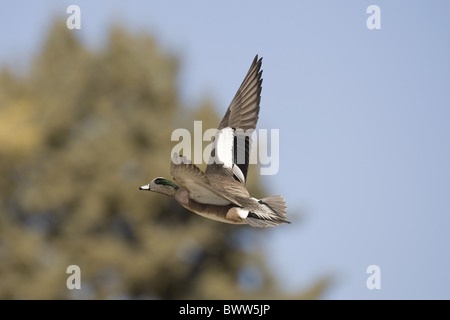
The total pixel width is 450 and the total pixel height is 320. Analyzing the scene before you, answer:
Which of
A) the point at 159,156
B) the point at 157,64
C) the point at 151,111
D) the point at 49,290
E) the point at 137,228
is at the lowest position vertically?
the point at 49,290

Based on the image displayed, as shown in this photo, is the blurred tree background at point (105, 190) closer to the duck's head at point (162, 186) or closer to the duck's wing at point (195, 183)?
the duck's head at point (162, 186)

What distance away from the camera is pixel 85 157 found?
9289 mm

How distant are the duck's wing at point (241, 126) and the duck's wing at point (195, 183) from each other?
450 millimetres

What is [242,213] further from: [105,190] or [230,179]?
[105,190]

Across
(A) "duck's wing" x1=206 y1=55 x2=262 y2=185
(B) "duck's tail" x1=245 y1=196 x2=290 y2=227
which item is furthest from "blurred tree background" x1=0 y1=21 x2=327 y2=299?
(B) "duck's tail" x1=245 y1=196 x2=290 y2=227

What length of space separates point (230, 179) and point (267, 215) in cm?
24

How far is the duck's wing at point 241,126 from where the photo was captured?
2801 millimetres

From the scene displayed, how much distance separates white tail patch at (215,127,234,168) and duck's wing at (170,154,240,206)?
1.35 feet

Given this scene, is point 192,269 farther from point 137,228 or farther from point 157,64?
point 157,64

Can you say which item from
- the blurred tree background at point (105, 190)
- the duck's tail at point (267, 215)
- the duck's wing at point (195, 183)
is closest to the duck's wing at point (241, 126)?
the duck's tail at point (267, 215)
